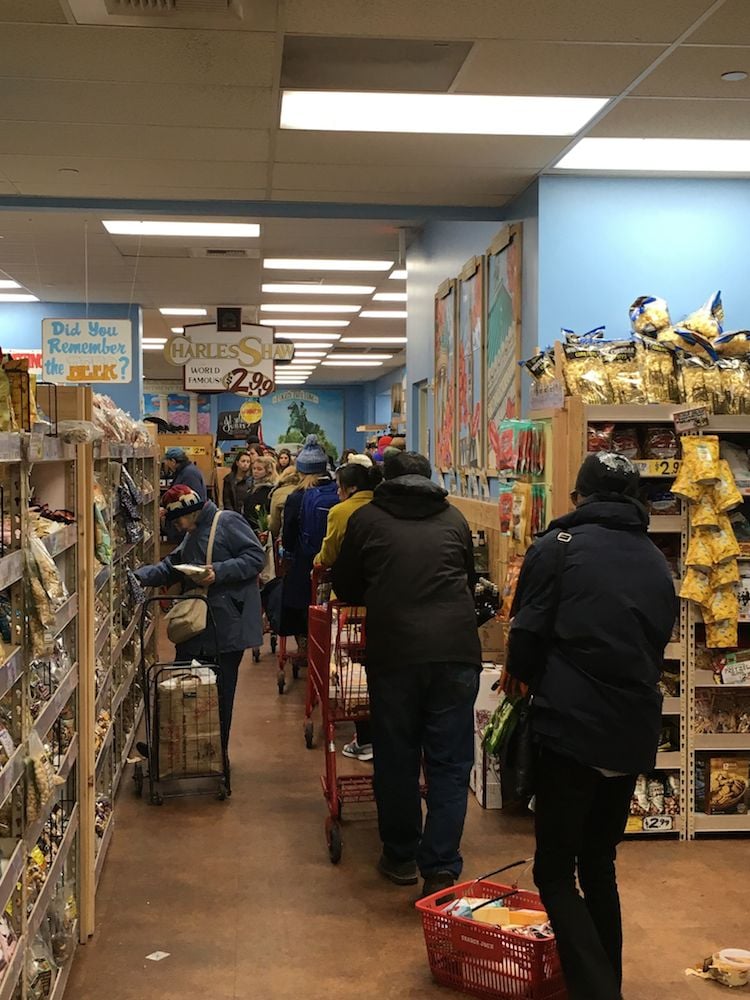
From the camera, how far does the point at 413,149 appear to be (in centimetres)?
533

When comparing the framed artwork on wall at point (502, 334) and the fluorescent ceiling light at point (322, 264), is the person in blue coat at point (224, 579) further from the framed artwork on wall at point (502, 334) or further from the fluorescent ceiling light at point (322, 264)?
the fluorescent ceiling light at point (322, 264)

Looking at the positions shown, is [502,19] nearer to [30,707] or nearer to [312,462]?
[30,707]

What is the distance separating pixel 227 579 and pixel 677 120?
3.25m

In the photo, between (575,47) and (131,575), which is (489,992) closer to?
(131,575)

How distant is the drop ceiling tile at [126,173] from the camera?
18.6 ft

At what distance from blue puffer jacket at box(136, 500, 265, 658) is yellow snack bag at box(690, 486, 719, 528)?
235 centimetres

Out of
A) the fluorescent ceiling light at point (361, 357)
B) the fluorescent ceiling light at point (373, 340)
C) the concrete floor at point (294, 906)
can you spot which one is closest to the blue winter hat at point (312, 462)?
the concrete floor at point (294, 906)

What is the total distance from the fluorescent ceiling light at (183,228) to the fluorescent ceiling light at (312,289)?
2.69 metres

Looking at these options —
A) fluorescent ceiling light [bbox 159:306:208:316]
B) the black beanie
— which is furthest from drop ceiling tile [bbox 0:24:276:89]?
fluorescent ceiling light [bbox 159:306:208:316]

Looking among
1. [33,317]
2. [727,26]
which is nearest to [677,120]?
[727,26]

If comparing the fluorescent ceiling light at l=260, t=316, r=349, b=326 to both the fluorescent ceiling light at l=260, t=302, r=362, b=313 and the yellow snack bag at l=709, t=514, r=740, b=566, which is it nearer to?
the fluorescent ceiling light at l=260, t=302, r=362, b=313

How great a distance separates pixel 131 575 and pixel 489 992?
10.0 feet

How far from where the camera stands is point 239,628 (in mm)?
5648

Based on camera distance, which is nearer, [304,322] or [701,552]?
[701,552]
